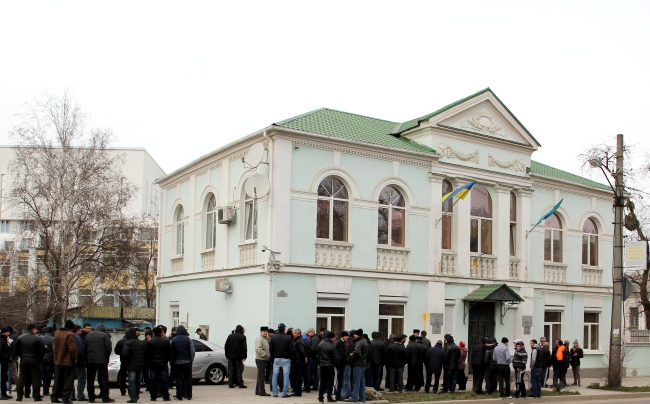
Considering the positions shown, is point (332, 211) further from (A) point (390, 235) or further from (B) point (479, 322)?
(B) point (479, 322)

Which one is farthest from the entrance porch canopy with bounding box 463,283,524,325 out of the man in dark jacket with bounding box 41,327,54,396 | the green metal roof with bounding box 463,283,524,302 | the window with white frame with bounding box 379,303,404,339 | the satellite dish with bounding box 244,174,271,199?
the man in dark jacket with bounding box 41,327,54,396

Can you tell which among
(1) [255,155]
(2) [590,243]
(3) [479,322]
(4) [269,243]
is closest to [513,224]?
(3) [479,322]

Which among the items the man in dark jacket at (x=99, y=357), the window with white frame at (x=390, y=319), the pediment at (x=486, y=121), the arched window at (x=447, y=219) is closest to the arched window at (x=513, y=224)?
the pediment at (x=486, y=121)

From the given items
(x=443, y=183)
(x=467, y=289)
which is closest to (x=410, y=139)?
(x=443, y=183)

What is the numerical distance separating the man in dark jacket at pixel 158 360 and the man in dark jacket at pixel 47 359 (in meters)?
2.29

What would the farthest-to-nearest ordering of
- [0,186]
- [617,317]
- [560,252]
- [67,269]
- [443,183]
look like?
[0,186] < [67,269] < [560,252] < [443,183] < [617,317]

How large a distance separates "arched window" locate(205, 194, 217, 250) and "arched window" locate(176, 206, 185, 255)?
2.53 meters

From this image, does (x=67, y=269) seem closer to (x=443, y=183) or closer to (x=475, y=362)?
(x=443, y=183)

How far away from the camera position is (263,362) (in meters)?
18.5

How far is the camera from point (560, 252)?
29.9m

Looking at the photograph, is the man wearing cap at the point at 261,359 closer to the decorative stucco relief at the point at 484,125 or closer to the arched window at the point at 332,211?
the arched window at the point at 332,211

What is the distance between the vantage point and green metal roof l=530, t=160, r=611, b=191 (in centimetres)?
2990

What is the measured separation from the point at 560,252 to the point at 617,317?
6879mm

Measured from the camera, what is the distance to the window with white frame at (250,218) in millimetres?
23670
